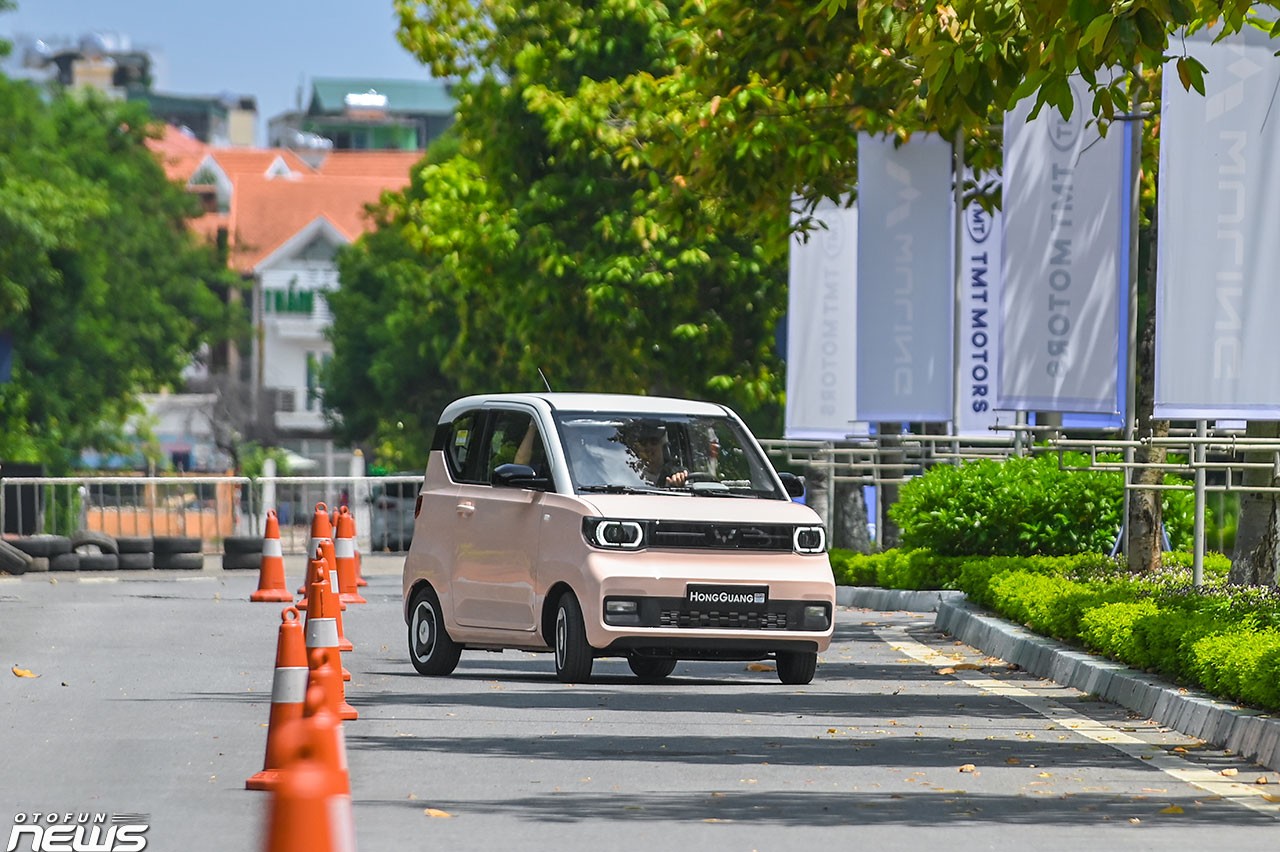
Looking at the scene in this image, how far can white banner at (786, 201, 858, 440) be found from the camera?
29.5 metres

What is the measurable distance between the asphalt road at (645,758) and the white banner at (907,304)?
271 inches

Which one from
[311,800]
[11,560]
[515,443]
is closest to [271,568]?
[11,560]

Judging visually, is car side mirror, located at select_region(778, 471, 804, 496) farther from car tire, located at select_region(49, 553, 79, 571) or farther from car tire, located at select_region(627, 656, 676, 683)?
car tire, located at select_region(49, 553, 79, 571)

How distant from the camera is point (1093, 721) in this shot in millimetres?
13586

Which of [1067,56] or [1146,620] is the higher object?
[1067,56]

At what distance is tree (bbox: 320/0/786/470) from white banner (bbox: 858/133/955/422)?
1347 centimetres

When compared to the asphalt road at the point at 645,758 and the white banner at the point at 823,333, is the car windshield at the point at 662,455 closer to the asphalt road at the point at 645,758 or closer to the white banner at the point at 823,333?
the asphalt road at the point at 645,758

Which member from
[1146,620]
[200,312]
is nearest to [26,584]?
[1146,620]

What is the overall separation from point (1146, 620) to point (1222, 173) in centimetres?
285

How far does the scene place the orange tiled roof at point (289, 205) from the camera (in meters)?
114

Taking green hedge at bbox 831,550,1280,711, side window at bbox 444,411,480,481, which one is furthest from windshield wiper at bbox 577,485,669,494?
green hedge at bbox 831,550,1280,711

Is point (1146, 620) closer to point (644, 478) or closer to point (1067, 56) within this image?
point (644, 478)

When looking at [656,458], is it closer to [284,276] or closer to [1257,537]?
[1257,537]

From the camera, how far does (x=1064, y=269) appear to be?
20844 millimetres
